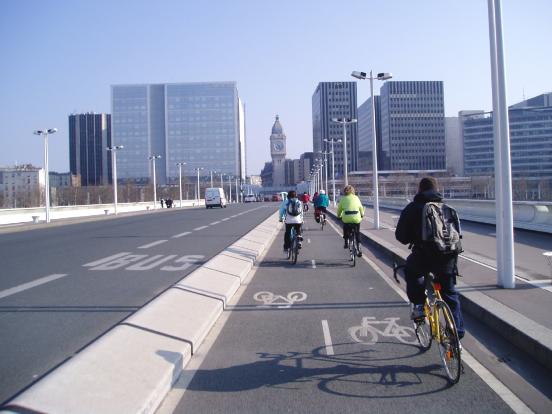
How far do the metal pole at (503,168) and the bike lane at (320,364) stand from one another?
6.02ft

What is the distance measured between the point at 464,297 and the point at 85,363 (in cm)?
585

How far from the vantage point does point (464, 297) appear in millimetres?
8523

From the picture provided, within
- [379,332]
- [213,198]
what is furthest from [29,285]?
[213,198]

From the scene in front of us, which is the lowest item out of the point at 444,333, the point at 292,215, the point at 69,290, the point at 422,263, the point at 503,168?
the point at 69,290

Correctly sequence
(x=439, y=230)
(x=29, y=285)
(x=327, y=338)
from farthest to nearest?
(x=29, y=285)
(x=327, y=338)
(x=439, y=230)

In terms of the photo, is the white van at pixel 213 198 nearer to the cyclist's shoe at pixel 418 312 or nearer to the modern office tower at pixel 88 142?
the cyclist's shoe at pixel 418 312

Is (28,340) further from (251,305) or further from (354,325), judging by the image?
(354,325)

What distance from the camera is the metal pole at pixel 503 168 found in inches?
352

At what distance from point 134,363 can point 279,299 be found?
4455mm

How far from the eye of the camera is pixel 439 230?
554 cm

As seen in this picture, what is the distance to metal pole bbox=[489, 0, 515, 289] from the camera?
8.94 m

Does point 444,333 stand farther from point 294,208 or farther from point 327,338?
point 294,208

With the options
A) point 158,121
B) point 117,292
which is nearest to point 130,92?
point 158,121

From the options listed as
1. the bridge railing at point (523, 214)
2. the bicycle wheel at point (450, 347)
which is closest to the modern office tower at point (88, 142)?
the bridge railing at point (523, 214)
